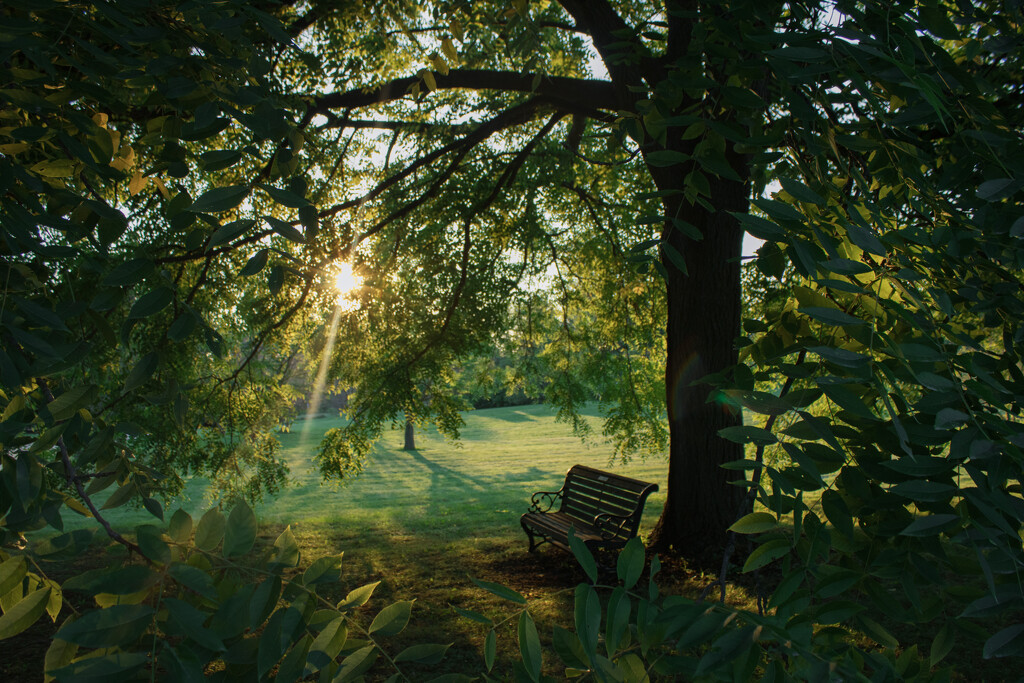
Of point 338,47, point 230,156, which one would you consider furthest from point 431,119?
point 230,156

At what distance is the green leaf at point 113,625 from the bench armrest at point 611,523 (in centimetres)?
629

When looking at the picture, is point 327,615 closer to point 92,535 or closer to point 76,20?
point 92,535

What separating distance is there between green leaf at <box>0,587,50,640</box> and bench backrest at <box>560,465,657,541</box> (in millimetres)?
6191

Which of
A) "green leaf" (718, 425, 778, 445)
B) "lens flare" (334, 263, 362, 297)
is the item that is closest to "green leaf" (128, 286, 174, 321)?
"green leaf" (718, 425, 778, 445)

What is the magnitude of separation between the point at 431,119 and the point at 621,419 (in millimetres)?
4878

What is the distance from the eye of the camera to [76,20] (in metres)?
1.69

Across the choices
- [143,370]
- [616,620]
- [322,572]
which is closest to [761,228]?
[616,620]

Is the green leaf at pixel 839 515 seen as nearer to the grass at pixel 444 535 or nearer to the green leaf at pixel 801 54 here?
the grass at pixel 444 535

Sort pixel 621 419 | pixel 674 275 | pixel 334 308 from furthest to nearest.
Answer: pixel 621 419
pixel 334 308
pixel 674 275

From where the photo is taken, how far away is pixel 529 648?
2.95ft

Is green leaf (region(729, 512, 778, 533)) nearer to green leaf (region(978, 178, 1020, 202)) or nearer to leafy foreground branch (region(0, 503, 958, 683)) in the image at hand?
leafy foreground branch (region(0, 503, 958, 683))

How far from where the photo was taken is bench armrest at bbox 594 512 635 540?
21.9 ft

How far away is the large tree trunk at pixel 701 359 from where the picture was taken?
5.56 meters

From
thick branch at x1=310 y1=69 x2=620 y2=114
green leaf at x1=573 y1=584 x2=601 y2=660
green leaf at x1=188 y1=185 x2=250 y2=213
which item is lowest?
green leaf at x1=573 y1=584 x2=601 y2=660
